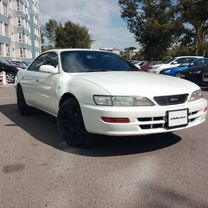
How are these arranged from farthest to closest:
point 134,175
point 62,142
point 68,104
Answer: point 62,142 < point 68,104 < point 134,175

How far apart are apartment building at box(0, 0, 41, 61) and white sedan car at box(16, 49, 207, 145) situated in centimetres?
3701

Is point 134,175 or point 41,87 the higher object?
point 41,87

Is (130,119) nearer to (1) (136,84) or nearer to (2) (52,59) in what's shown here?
(1) (136,84)

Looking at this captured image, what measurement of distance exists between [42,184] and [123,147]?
1.49 metres

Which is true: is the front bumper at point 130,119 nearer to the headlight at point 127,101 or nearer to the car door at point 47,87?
the headlight at point 127,101

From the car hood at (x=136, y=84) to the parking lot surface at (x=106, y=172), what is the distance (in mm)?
846

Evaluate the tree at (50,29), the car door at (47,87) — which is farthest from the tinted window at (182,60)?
the tree at (50,29)

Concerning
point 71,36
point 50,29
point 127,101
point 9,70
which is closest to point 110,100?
point 127,101

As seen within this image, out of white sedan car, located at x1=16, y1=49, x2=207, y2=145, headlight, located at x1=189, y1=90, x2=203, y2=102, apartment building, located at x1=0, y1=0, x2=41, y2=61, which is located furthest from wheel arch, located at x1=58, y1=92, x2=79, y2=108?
apartment building, located at x1=0, y1=0, x2=41, y2=61

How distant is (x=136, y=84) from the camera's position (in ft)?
13.0

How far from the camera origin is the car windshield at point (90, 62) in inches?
191

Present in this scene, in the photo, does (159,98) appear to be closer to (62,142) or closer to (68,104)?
(68,104)

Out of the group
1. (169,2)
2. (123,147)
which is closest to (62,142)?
(123,147)

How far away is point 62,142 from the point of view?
15.4ft
